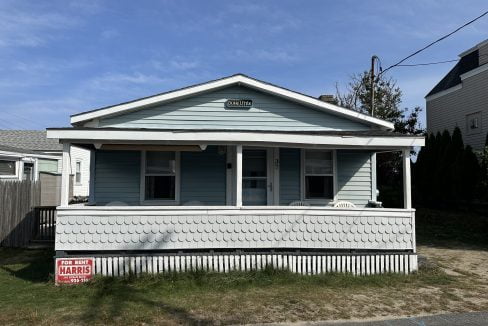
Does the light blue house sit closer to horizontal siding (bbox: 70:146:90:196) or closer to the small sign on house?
the small sign on house

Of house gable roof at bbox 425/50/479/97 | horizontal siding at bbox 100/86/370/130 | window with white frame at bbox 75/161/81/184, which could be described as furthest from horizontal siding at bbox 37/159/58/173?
house gable roof at bbox 425/50/479/97

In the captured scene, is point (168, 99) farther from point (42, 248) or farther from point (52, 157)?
point (52, 157)

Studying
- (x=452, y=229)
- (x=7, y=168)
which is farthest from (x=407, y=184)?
(x=7, y=168)

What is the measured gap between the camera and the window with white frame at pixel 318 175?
36.1 ft

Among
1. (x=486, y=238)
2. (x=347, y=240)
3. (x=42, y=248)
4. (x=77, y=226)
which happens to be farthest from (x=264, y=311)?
(x=486, y=238)

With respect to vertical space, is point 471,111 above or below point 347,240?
above

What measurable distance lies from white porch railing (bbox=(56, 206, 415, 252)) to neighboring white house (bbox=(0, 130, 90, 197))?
6.94 m

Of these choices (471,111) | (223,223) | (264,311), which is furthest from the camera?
(471,111)

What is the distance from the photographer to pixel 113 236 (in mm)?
8188

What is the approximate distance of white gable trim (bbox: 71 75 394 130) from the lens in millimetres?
10328

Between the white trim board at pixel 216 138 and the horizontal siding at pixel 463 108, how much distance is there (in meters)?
12.0

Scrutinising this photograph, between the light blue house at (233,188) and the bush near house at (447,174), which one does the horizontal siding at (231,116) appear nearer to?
the light blue house at (233,188)

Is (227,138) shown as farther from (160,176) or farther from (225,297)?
(225,297)

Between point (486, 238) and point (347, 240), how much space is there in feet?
25.1
